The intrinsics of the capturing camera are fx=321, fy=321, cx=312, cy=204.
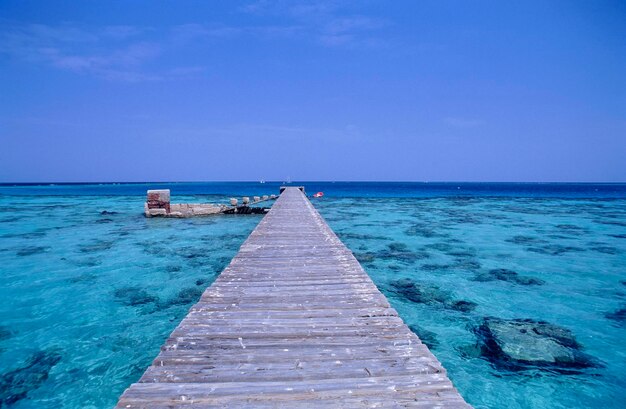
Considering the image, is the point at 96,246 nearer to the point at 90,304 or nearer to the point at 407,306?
the point at 90,304

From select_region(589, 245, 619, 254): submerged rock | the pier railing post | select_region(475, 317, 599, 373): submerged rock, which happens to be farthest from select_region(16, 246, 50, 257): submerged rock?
select_region(589, 245, 619, 254): submerged rock

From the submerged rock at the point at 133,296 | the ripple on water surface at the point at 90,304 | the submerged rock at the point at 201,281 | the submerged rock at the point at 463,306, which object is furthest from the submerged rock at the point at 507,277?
the submerged rock at the point at 133,296

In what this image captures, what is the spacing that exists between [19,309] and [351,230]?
47.5ft

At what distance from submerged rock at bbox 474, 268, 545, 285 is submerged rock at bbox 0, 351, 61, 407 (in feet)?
34.5

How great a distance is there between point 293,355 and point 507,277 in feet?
31.2

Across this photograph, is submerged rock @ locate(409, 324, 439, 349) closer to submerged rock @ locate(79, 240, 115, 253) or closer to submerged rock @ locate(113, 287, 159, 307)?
submerged rock @ locate(113, 287, 159, 307)

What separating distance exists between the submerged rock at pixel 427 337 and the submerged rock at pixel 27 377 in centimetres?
651

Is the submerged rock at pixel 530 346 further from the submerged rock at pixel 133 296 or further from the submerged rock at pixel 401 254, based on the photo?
the submerged rock at pixel 133 296

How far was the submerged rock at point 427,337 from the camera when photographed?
6.14m

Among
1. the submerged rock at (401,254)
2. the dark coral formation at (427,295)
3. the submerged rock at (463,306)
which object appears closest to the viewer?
the submerged rock at (463,306)

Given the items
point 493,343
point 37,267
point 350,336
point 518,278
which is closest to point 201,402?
point 350,336

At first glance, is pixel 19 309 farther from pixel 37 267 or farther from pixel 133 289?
pixel 37 267

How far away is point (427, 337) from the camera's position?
20.9 ft

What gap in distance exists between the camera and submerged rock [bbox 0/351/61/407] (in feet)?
15.4
